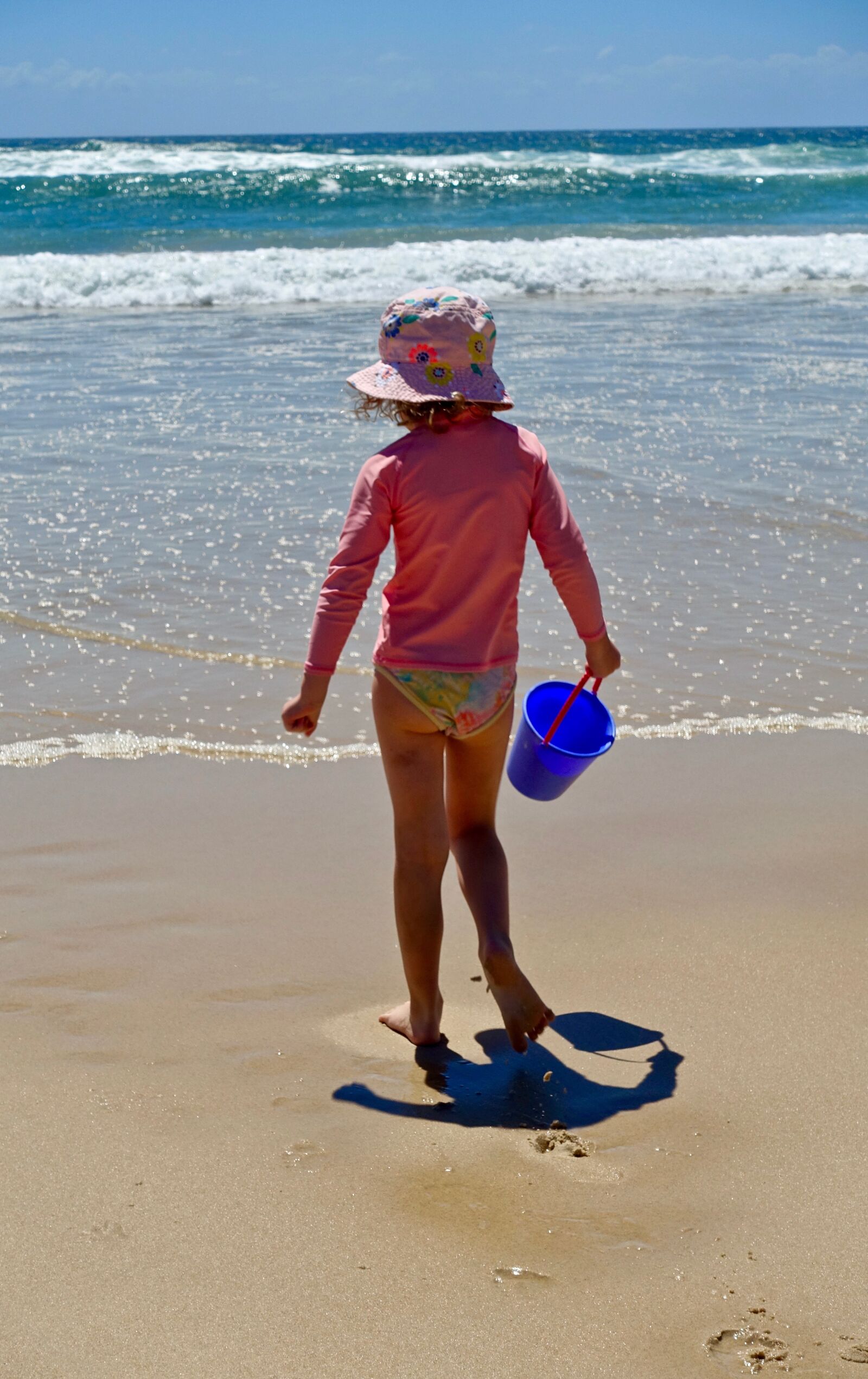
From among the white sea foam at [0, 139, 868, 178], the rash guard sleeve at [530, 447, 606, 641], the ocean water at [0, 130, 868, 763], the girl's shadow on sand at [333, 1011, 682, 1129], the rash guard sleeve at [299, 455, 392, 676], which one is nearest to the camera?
the girl's shadow on sand at [333, 1011, 682, 1129]

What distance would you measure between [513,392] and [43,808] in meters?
5.73

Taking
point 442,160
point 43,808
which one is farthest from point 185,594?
point 442,160

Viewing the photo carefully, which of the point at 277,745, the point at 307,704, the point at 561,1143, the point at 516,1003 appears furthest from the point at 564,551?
the point at 277,745

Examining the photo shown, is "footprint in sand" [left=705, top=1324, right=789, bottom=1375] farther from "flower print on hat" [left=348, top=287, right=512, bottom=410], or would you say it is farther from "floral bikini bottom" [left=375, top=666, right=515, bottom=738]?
"flower print on hat" [left=348, top=287, right=512, bottom=410]

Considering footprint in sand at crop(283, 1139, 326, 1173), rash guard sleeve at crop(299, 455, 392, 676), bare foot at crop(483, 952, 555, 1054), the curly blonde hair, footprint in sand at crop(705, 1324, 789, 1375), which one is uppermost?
the curly blonde hair

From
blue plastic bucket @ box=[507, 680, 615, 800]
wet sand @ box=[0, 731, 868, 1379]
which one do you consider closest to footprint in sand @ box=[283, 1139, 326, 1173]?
wet sand @ box=[0, 731, 868, 1379]

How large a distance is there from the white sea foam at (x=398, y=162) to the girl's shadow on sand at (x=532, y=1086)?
29.3 metres

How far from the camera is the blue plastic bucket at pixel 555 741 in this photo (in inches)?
104

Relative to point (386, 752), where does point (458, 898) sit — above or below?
below

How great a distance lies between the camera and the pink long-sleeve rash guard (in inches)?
90.9

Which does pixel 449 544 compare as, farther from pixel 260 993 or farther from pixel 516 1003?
pixel 260 993

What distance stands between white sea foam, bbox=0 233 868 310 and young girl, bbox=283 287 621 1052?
13.3 m

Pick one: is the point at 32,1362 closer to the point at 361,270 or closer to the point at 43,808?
the point at 43,808

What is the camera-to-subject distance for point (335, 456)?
22.8 feet
